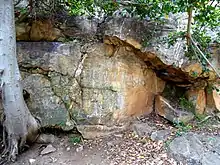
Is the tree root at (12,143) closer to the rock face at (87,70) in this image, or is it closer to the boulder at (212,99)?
the rock face at (87,70)

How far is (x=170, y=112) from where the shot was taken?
11.7 feet

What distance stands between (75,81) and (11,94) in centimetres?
84

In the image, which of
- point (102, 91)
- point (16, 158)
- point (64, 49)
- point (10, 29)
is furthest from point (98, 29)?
point (16, 158)

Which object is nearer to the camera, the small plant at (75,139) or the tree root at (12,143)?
the tree root at (12,143)

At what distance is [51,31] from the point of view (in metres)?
3.48

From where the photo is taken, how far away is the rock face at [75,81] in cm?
338

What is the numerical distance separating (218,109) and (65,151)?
6.51 ft

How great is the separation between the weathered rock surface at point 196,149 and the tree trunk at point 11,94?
1.60 m

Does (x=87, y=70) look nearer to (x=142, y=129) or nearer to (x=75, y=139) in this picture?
(x=75, y=139)

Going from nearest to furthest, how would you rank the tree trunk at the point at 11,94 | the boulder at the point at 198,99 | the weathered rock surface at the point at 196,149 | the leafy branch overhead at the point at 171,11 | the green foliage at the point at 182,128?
the leafy branch overhead at the point at 171,11, the tree trunk at the point at 11,94, the weathered rock surface at the point at 196,149, the green foliage at the point at 182,128, the boulder at the point at 198,99

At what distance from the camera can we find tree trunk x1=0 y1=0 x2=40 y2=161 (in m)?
2.71

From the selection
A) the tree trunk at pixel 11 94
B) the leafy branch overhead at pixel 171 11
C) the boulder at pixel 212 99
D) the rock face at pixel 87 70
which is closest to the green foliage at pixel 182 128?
the rock face at pixel 87 70

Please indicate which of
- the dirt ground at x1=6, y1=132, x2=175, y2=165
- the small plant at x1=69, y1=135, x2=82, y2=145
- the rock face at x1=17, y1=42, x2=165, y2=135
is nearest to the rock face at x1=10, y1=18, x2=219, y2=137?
the rock face at x1=17, y1=42, x2=165, y2=135

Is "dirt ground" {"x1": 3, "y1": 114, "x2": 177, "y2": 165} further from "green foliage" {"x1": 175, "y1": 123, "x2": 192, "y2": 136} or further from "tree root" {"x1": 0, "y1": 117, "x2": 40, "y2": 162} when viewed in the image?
"green foliage" {"x1": 175, "y1": 123, "x2": 192, "y2": 136}
